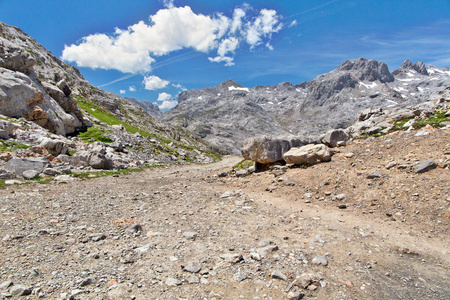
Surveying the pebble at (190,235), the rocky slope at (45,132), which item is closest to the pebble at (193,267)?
the pebble at (190,235)

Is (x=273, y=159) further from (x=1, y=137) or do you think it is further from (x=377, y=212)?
(x=1, y=137)

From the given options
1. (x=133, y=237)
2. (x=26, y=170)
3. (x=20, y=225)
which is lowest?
(x=133, y=237)

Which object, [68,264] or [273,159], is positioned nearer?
[68,264]

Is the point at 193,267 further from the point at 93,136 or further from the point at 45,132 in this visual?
the point at 93,136

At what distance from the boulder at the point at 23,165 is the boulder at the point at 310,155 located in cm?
2119

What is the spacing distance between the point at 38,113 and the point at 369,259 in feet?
132

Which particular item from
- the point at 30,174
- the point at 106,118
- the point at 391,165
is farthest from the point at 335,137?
the point at 106,118

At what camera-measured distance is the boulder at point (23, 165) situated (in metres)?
18.4

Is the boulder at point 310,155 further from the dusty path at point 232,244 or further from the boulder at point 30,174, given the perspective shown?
the boulder at point 30,174

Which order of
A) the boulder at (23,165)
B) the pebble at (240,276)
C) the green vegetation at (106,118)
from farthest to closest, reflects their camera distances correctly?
the green vegetation at (106,118), the boulder at (23,165), the pebble at (240,276)

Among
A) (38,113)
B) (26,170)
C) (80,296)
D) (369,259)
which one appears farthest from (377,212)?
(38,113)

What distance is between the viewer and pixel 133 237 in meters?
9.59

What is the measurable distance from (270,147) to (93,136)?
109 feet

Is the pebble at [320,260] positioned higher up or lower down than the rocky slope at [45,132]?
lower down
